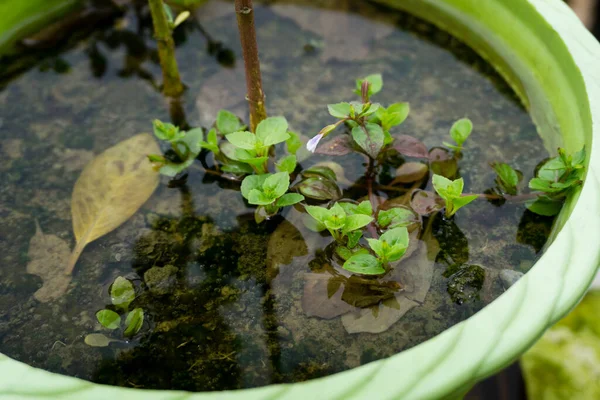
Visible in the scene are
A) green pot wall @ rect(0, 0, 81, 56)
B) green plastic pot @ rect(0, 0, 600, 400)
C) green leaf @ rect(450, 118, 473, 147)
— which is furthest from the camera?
green pot wall @ rect(0, 0, 81, 56)

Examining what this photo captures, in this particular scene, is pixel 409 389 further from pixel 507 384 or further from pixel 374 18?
pixel 507 384

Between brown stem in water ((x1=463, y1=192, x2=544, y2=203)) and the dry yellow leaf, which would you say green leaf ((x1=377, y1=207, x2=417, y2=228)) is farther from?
the dry yellow leaf

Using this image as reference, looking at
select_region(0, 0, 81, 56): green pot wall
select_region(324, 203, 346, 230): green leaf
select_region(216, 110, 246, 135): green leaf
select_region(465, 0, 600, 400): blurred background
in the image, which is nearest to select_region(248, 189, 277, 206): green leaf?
select_region(324, 203, 346, 230): green leaf

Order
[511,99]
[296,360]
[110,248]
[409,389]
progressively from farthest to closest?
[511,99], [110,248], [296,360], [409,389]

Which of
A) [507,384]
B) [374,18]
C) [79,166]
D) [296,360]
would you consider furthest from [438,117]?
[507,384]

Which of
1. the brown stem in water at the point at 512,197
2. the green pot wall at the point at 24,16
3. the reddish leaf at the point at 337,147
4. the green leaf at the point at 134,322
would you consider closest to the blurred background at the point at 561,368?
the brown stem in water at the point at 512,197

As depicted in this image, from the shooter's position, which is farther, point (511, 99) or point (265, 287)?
point (511, 99)

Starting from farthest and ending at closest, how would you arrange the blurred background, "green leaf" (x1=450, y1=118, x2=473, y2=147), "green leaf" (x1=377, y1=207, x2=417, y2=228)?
the blurred background, "green leaf" (x1=450, y1=118, x2=473, y2=147), "green leaf" (x1=377, y1=207, x2=417, y2=228)
